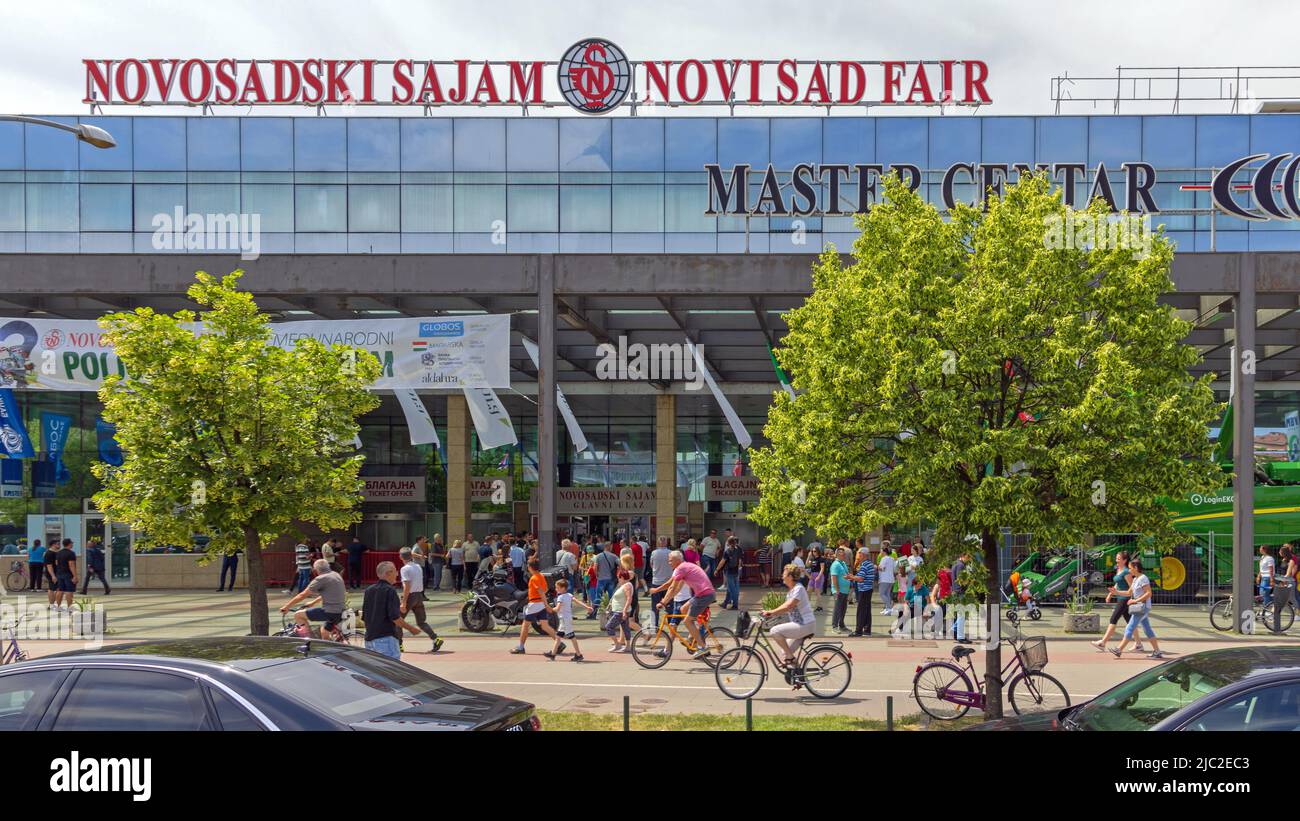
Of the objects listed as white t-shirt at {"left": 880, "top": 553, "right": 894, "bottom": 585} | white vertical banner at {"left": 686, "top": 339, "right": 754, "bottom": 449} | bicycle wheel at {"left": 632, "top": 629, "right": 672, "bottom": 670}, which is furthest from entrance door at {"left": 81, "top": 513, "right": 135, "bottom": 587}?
white t-shirt at {"left": 880, "top": 553, "right": 894, "bottom": 585}

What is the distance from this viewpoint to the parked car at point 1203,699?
598cm

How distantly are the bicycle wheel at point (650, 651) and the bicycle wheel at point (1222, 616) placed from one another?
446 inches

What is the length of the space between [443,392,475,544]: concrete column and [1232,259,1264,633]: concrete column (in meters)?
22.8

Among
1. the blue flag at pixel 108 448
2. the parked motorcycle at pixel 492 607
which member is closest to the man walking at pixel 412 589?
the parked motorcycle at pixel 492 607

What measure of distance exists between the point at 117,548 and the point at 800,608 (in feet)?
87.0

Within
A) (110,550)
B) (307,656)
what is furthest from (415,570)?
(110,550)

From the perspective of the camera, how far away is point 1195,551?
87.9 feet

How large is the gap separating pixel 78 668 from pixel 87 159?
52896 millimetres

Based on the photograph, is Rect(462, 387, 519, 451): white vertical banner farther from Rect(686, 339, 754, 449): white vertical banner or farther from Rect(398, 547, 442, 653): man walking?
A: Rect(398, 547, 442, 653): man walking

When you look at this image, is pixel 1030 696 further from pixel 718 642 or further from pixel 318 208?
pixel 318 208

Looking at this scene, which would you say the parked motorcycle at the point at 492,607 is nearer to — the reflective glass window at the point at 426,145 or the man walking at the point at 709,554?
the man walking at the point at 709,554

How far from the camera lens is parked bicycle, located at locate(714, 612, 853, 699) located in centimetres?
1302

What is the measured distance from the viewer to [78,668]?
19.1 feet
